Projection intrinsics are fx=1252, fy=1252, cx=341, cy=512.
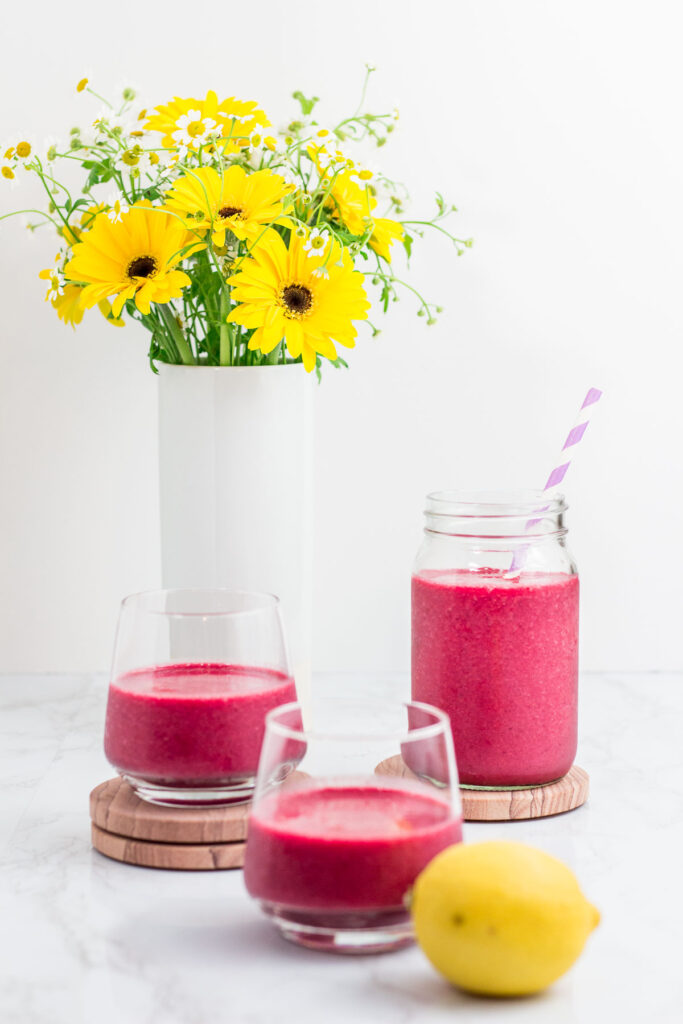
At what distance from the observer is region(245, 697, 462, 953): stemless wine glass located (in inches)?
28.1

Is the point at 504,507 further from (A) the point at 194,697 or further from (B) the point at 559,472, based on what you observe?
(A) the point at 194,697

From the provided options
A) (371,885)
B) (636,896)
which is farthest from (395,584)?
(371,885)

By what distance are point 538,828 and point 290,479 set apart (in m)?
0.40

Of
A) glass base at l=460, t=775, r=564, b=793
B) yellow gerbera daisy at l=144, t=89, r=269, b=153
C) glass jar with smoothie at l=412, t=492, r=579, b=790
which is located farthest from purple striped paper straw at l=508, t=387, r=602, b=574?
yellow gerbera daisy at l=144, t=89, r=269, b=153

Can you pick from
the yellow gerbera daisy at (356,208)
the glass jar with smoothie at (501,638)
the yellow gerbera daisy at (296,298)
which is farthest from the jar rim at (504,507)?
the yellow gerbera daisy at (356,208)

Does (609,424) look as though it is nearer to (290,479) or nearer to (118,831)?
(290,479)

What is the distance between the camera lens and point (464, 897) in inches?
26.5

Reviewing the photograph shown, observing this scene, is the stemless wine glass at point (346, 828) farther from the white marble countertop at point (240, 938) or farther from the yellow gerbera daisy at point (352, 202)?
the yellow gerbera daisy at point (352, 202)

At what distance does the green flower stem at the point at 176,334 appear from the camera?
45.6 inches

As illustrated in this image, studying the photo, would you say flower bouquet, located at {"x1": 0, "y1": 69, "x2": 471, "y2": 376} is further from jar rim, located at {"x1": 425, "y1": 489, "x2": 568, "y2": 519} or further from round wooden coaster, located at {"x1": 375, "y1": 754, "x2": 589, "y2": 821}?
round wooden coaster, located at {"x1": 375, "y1": 754, "x2": 589, "y2": 821}

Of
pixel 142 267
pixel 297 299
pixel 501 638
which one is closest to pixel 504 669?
pixel 501 638

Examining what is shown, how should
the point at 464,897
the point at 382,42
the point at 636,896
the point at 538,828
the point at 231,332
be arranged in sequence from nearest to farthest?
the point at 464,897
the point at 636,896
the point at 538,828
the point at 231,332
the point at 382,42

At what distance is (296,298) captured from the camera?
108 centimetres

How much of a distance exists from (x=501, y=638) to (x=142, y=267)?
0.45 metres
